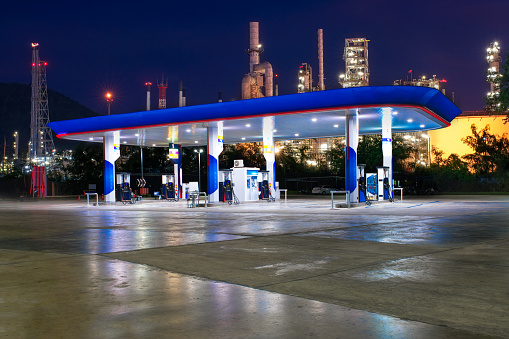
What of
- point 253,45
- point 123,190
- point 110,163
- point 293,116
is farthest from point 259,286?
point 253,45

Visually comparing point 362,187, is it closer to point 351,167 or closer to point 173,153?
point 351,167

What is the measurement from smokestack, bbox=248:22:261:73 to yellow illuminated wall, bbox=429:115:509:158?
2896cm

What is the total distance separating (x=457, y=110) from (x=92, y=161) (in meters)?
48.4

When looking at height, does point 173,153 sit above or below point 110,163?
above

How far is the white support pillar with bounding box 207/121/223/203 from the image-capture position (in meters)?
34.8

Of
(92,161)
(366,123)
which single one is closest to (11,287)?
(366,123)

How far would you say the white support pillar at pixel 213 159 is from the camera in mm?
34781

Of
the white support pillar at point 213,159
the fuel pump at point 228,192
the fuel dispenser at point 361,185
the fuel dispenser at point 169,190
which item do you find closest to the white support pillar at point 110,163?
the fuel dispenser at point 169,190

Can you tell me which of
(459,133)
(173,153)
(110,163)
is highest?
(459,133)

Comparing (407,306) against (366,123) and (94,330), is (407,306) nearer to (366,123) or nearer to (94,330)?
(94,330)

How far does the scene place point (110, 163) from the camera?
134ft

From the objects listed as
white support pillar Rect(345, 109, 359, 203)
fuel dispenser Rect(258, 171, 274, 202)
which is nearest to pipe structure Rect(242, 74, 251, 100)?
fuel dispenser Rect(258, 171, 274, 202)

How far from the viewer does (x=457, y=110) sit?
36406 mm

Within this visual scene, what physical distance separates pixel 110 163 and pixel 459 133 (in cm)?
5288
